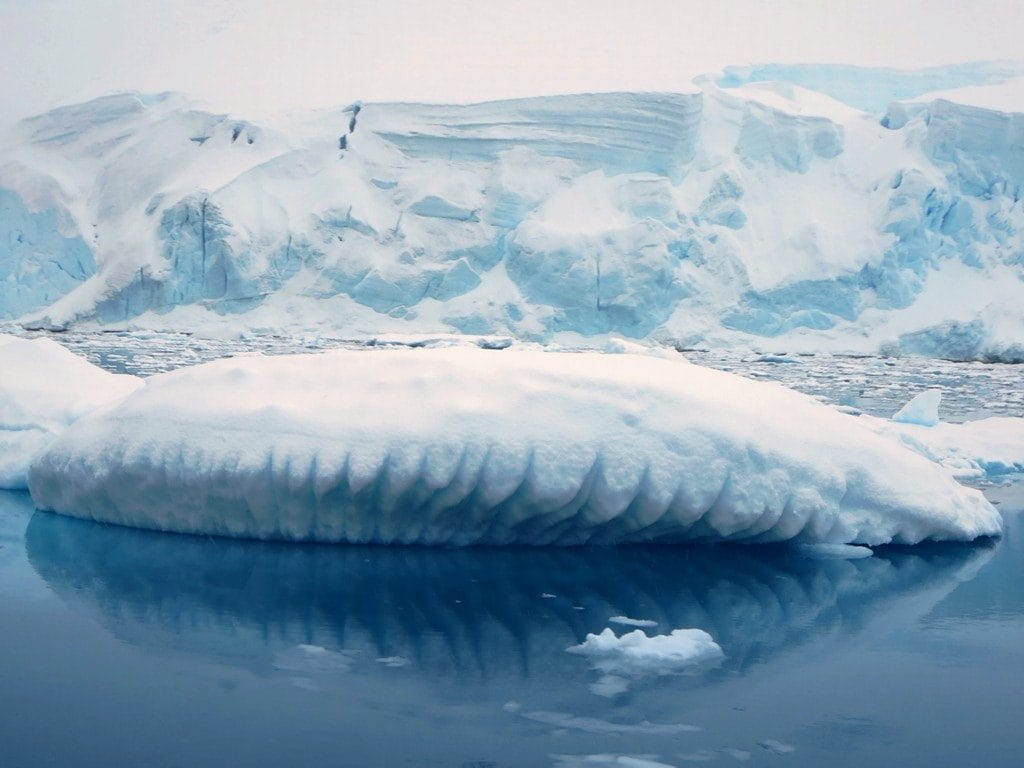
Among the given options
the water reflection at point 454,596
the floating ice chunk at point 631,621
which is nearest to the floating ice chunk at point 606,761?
the water reflection at point 454,596

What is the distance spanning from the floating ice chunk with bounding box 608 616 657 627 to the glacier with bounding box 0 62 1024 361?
63.8 ft

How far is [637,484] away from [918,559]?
4.37ft

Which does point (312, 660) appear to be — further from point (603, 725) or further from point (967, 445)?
point (967, 445)

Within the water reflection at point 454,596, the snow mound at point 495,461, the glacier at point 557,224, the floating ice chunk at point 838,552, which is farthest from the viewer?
the glacier at point 557,224

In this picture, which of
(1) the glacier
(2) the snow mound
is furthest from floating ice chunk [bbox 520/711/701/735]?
(1) the glacier

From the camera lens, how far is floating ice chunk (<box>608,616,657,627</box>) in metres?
3.55

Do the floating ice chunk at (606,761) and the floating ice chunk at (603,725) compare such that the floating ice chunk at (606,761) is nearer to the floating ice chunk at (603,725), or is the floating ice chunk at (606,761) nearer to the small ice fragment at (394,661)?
the floating ice chunk at (603,725)

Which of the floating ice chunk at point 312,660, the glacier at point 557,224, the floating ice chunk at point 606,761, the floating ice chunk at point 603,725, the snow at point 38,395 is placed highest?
the floating ice chunk at point 606,761

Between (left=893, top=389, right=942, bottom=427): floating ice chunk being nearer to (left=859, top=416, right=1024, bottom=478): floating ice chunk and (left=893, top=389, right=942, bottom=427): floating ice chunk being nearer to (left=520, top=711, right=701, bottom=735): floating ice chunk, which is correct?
(left=859, top=416, right=1024, bottom=478): floating ice chunk

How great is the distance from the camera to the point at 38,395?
6176mm

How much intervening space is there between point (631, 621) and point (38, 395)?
4150mm

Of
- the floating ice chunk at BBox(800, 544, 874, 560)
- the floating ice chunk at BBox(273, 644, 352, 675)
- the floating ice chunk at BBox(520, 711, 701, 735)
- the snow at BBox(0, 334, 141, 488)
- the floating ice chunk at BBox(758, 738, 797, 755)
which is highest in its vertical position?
the floating ice chunk at BBox(758, 738, 797, 755)

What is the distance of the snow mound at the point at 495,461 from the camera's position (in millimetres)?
4293

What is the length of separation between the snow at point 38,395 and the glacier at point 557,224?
1685cm
